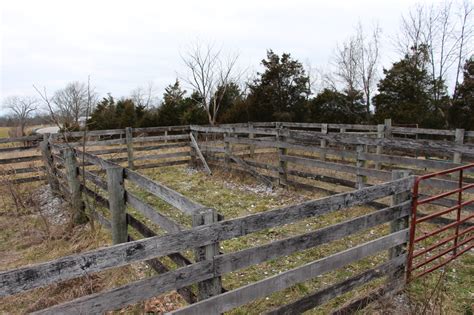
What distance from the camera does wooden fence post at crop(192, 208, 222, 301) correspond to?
255 centimetres

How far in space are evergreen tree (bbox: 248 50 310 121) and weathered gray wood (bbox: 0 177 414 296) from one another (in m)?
21.4

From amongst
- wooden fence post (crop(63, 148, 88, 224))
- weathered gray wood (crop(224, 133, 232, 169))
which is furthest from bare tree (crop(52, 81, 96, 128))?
weathered gray wood (crop(224, 133, 232, 169))

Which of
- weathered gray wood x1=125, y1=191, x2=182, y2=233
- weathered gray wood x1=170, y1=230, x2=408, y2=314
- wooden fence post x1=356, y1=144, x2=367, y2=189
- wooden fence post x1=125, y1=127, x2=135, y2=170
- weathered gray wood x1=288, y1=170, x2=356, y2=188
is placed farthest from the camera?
wooden fence post x1=125, y1=127, x2=135, y2=170

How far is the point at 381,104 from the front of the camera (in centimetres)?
2144

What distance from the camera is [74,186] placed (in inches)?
236

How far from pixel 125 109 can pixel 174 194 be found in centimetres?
2588

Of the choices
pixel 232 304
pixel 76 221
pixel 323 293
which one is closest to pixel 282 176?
pixel 76 221

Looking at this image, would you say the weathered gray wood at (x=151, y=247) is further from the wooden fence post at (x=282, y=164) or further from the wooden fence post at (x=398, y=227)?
the wooden fence post at (x=282, y=164)

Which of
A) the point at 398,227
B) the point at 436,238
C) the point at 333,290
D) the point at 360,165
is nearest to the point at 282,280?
the point at 333,290

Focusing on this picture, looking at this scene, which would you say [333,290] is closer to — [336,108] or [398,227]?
[398,227]

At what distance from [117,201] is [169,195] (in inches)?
Answer: 55.6

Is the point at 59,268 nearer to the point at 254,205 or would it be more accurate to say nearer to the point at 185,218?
the point at 185,218

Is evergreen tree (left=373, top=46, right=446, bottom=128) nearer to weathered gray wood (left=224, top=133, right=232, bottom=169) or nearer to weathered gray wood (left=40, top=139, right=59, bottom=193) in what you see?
weathered gray wood (left=224, top=133, right=232, bottom=169)

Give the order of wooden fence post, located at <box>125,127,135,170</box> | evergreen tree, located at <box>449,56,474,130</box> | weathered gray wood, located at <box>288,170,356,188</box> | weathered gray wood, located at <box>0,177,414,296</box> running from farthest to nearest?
evergreen tree, located at <box>449,56,474,130</box>, wooden fence post, located at <box>125,127,135,170</box>, weathered gray wood, located at <box>288,170,356,188</box>, weathered gray wood, located at <box>0,177,414,296</box>
